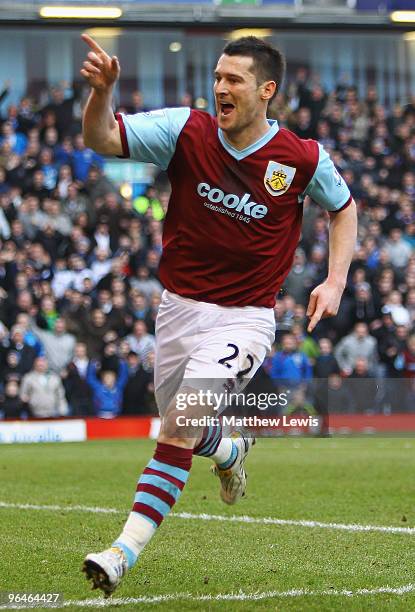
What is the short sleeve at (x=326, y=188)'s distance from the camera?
6.77 metres

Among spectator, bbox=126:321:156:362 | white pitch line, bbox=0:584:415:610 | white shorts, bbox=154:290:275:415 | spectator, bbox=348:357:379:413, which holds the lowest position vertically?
spectator, bbox=348:357:379:413

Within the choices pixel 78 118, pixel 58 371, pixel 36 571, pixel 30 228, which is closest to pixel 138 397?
pixel 58 371

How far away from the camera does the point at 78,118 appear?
79.5 feet

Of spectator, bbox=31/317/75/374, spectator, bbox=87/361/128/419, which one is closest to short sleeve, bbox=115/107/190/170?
spectator, bbox=31/317/75/374

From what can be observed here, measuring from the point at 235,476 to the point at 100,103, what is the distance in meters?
2.72

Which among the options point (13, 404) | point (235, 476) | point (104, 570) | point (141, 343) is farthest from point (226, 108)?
point (141, 343)

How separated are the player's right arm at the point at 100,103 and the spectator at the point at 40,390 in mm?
12204

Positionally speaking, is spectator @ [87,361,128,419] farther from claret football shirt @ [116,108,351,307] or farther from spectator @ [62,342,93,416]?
claret football shirt @ [116,108,351,307]

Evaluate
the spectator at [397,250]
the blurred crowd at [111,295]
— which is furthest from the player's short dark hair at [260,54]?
the spectator at [397,250]

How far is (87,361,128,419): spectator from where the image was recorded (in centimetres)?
1878

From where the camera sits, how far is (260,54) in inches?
257

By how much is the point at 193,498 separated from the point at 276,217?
4.30m

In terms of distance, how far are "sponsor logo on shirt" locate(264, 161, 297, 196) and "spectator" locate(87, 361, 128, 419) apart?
12.4m

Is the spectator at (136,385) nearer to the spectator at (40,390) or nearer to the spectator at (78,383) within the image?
the spectator at (78,383)
